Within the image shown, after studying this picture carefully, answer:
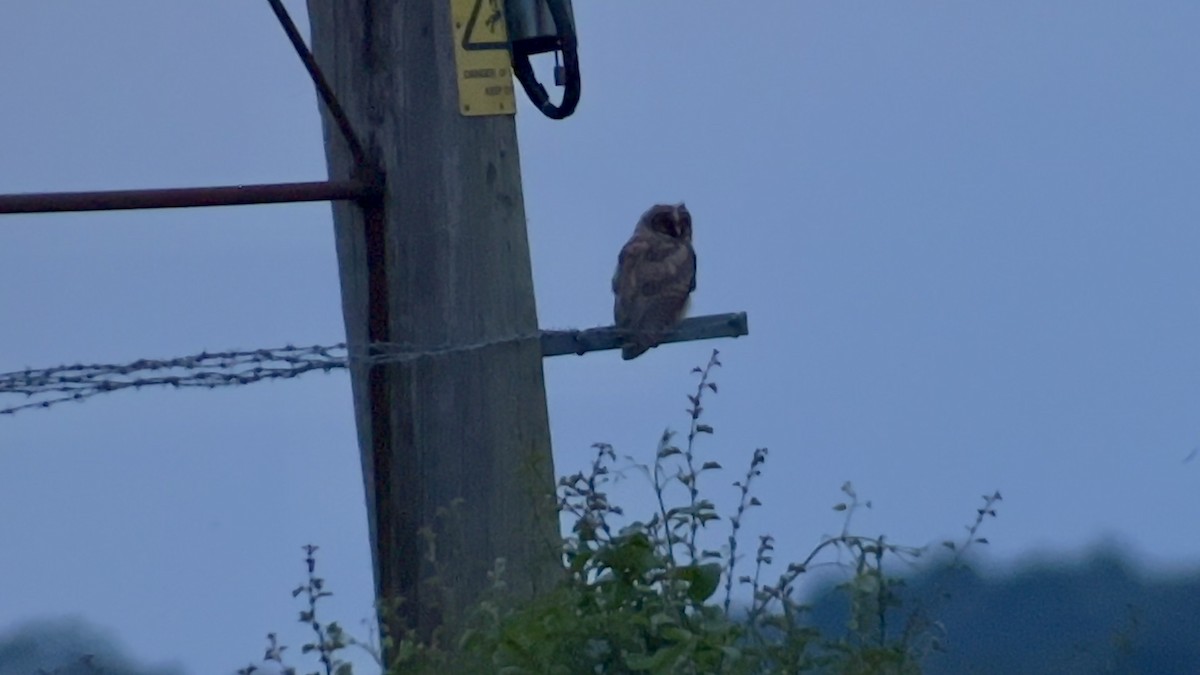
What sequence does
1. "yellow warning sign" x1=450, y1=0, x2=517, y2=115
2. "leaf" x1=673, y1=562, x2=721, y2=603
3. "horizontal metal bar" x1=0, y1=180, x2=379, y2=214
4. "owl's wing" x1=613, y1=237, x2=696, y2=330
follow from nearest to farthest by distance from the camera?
"leaf" x1=673, y1=562, x2=721, y2=603
"horizontal metal bar" x1=0, y1=180, x2=379, y2=214
"yellow warning sign" x1=450, y1=0, x2=517, y2=115
"owl's wing" x1=613, y1=237, x2=696, y2=330

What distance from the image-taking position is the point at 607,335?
4.95m

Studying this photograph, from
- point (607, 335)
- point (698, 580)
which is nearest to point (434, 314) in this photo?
point (607, 335)

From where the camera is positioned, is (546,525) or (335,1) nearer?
(546,525)

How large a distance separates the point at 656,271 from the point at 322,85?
2447 millimetres

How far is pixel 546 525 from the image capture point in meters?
4.40

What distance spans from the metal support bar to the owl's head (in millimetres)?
2896

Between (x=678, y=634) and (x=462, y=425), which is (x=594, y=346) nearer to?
(x=462, y=425)

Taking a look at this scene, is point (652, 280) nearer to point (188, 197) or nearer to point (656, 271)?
point (656, 271)

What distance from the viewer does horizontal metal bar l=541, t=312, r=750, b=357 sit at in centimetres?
483

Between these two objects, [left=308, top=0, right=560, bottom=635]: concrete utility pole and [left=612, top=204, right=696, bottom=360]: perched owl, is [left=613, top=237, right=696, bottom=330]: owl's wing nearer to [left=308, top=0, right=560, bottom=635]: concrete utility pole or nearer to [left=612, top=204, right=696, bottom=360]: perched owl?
[left=612, top=204, right=696, bottom=360]: perched owl

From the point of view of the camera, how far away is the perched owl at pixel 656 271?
631cm

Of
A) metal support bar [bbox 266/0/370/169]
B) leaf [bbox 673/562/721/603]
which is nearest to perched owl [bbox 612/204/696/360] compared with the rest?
metal support bar [bbox 266/0/370/169]

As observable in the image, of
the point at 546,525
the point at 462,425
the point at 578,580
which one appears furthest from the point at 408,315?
the point at 578,580

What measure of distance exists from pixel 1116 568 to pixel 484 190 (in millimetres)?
1571
